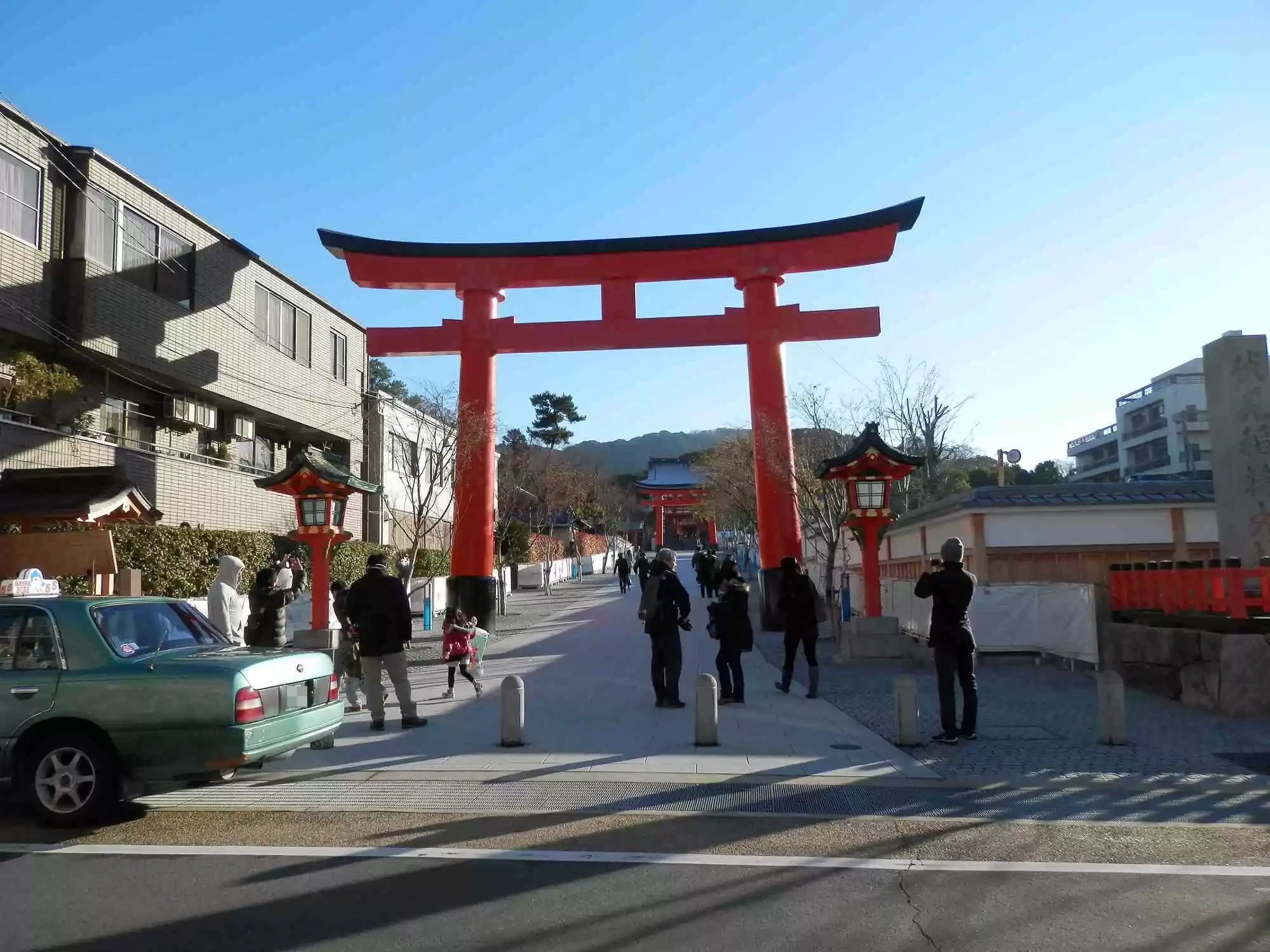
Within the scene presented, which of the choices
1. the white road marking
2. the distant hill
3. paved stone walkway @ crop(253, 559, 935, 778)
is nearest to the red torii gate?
paved stone walkway @ crop(253, 559, 935, 778)

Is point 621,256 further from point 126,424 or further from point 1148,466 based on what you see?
point 1148,466

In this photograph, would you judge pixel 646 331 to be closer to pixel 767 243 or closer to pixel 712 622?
pixel 767 243

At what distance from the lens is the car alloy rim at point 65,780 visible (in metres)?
5.94

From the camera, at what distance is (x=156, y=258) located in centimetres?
1809

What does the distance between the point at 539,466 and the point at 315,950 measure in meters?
38.5

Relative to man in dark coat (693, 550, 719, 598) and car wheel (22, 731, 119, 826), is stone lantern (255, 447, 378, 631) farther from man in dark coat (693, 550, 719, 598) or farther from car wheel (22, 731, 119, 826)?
man in dark coat (693, 550, 719, 598)

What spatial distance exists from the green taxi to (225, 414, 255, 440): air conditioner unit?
16.0m

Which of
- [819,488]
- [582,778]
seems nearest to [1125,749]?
[582,778]

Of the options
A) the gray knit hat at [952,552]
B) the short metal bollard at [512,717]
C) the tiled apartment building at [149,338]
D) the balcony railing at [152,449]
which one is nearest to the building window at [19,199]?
the tiled apartment building at [149,338]

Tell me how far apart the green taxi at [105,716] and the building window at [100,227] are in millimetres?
12302

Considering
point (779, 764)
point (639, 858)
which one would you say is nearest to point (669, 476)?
point (779, 764)

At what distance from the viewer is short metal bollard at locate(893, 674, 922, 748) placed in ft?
27.6

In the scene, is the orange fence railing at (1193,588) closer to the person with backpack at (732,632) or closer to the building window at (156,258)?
the person with backpack at (732,632)

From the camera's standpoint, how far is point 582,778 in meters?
7.36
